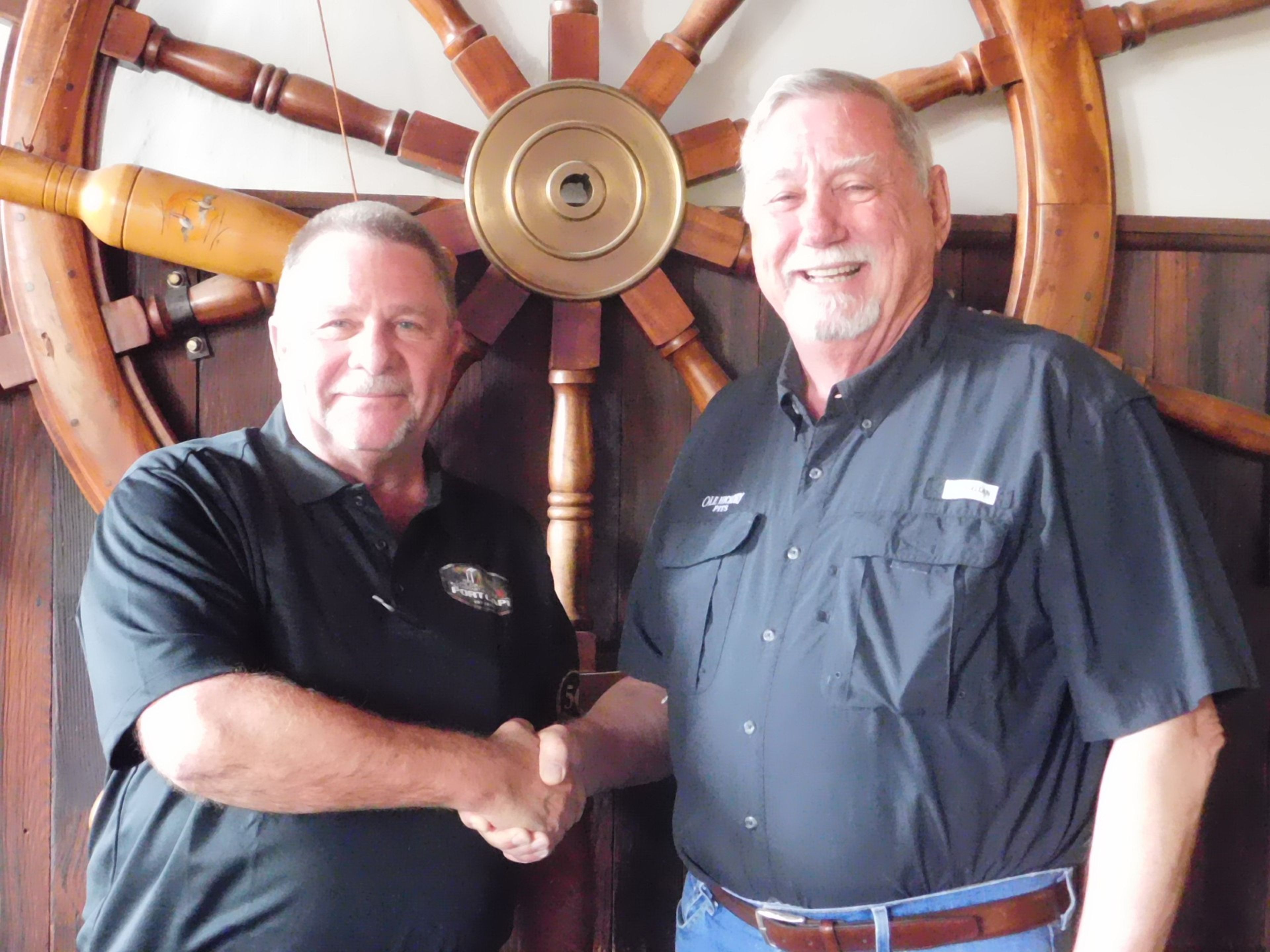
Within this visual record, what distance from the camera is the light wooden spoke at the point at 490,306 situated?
4.17 ft

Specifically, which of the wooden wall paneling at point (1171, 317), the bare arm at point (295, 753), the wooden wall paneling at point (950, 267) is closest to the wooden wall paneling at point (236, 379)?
the bare arm at point (295, 753)

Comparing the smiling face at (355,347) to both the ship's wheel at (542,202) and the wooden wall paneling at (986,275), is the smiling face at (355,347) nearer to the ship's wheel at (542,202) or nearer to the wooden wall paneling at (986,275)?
the ship's wheel at (542,202)

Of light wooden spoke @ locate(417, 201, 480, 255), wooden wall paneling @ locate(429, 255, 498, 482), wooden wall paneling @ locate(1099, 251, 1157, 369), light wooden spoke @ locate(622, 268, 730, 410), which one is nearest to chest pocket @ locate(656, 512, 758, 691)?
light wooden spoke @ locate(622, 268, 730, 410)

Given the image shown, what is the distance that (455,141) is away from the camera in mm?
1251

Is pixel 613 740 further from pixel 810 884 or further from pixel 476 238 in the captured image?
pixel 476 238

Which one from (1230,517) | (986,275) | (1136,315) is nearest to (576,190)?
(986,275)

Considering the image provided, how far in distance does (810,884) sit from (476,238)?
880 mm

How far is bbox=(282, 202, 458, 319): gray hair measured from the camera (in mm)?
1111

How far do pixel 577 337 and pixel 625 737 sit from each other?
1.76 ft

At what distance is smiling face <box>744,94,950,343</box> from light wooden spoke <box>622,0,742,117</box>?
9.8 inches

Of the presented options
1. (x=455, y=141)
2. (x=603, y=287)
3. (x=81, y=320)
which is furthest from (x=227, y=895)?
(x=455, y=141)

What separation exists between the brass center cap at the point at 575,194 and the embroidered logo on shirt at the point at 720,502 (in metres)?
0.33

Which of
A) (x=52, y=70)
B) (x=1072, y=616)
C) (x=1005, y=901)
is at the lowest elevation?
(x=1005, y=901)

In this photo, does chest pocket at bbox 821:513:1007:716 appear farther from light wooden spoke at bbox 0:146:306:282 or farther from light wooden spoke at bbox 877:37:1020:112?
light wooden spoke at bbox 0:146:306:282
